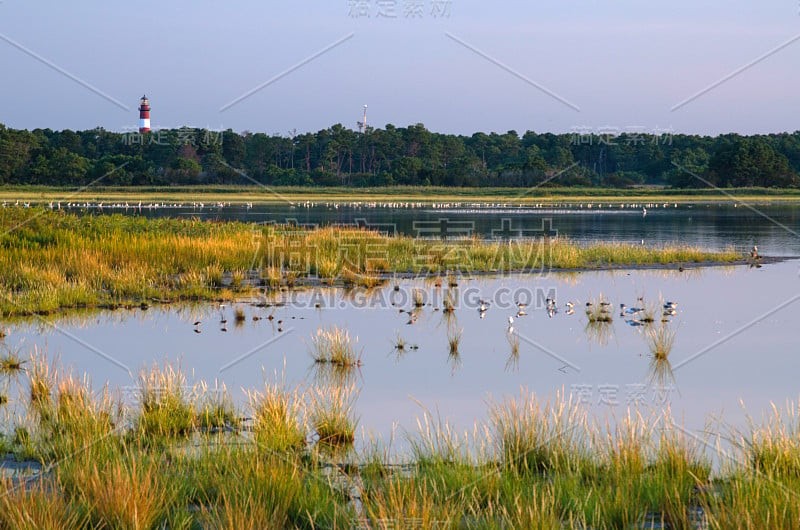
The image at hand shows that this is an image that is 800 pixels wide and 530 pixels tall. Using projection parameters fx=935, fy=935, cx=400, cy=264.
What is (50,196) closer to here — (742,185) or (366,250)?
(366,250)

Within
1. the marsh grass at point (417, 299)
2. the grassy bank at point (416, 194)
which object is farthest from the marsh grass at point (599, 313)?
the grassy bank at point (416, 194)

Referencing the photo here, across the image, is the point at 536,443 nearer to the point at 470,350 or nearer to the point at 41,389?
the point at 41,389

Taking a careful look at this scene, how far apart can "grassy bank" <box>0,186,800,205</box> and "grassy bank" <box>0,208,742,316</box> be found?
219 ft

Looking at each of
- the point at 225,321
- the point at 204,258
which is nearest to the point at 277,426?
the point at 225,321

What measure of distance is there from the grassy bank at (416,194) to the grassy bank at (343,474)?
88.7m

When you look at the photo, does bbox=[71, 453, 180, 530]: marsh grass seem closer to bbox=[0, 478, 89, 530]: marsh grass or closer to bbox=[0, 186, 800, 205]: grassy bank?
bbox=[0, 478, 89, 530]: marsh grass

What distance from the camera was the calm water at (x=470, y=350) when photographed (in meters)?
11.1

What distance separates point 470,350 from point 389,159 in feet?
405

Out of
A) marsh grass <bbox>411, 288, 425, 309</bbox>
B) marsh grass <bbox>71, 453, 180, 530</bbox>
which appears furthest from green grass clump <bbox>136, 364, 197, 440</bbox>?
marsh grass <bbox>411, 288, 425, 309</bbox>

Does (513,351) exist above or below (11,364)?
below

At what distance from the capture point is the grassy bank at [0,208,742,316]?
789 inches

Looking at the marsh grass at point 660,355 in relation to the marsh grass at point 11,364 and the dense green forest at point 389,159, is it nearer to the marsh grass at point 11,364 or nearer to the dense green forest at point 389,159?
the marsh grass at point 11,364

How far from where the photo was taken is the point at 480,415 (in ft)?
33.3

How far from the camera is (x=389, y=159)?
5399 inches
